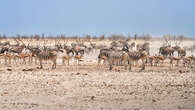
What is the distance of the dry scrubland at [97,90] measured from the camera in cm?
1458

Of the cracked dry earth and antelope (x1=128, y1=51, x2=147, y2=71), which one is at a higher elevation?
antelope (x1=128, y1=51, x2=147, y2=71)

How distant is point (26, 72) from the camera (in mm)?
22781

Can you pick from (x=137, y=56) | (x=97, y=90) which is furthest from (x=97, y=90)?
(x=137, y=56)

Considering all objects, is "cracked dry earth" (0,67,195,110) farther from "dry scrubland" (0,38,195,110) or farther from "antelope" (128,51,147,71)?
"antelope" (128,51,147,71)

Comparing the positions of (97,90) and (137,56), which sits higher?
(137,56)

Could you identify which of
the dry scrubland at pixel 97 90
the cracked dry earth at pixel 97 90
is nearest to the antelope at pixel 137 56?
the dry scrubland at pixel 97 90

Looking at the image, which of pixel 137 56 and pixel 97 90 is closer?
pixel 97 90

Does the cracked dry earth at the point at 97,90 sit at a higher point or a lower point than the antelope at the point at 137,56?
lower

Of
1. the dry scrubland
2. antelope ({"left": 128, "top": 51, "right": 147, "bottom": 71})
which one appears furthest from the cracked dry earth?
antelope ({"left": 128, "top": 51, "right": 147, "bottom": 71})

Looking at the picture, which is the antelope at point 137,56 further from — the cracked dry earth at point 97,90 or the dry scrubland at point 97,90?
the cracked dry earth at point 97,90

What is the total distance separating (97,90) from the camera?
17.1 meters

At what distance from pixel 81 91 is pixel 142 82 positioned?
10.6 ft

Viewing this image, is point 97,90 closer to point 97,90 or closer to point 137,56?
point 97,90

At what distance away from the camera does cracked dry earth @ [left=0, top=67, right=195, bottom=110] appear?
14.6 metres
